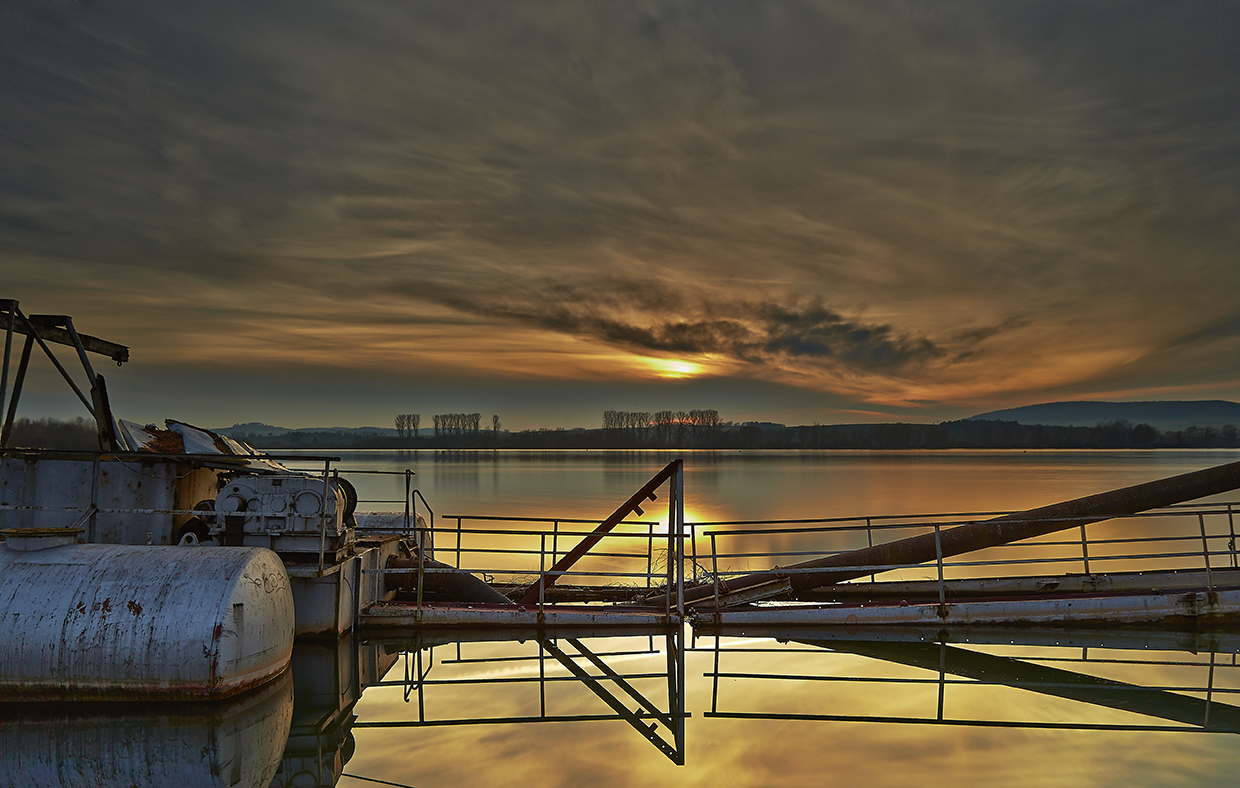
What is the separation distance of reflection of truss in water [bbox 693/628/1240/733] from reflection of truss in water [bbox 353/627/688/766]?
21.5 inches

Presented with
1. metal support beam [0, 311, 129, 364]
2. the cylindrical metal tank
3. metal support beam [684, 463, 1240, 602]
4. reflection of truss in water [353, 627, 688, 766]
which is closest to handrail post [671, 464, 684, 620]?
reflection of truss in water [353, 627, 688, 766]

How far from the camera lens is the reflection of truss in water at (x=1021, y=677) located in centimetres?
817

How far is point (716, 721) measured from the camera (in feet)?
27.3

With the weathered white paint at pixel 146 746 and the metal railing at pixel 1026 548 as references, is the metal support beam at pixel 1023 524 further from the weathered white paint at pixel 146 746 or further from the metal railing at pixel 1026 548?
the weathered white paint at pixel 146 746

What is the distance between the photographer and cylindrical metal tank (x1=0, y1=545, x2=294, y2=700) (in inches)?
312

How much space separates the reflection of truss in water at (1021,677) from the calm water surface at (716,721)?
0.13ft

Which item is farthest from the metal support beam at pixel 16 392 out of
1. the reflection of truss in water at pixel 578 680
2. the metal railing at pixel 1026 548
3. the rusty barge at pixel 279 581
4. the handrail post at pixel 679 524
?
the metal railing at pixel 1026 548

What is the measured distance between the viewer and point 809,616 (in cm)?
1176

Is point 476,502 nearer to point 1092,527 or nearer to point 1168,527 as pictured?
point 1092,527

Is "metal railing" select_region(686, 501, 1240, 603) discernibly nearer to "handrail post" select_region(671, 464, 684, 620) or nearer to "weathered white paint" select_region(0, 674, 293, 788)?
"handrail post" select_region(671, 464, 684, 620)

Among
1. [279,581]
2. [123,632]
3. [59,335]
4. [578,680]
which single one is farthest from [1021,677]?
[59,335]

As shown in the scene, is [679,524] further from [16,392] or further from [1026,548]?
[1026,548]

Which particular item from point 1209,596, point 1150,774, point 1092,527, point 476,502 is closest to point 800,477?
point 476,502

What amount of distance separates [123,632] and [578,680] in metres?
5.29
